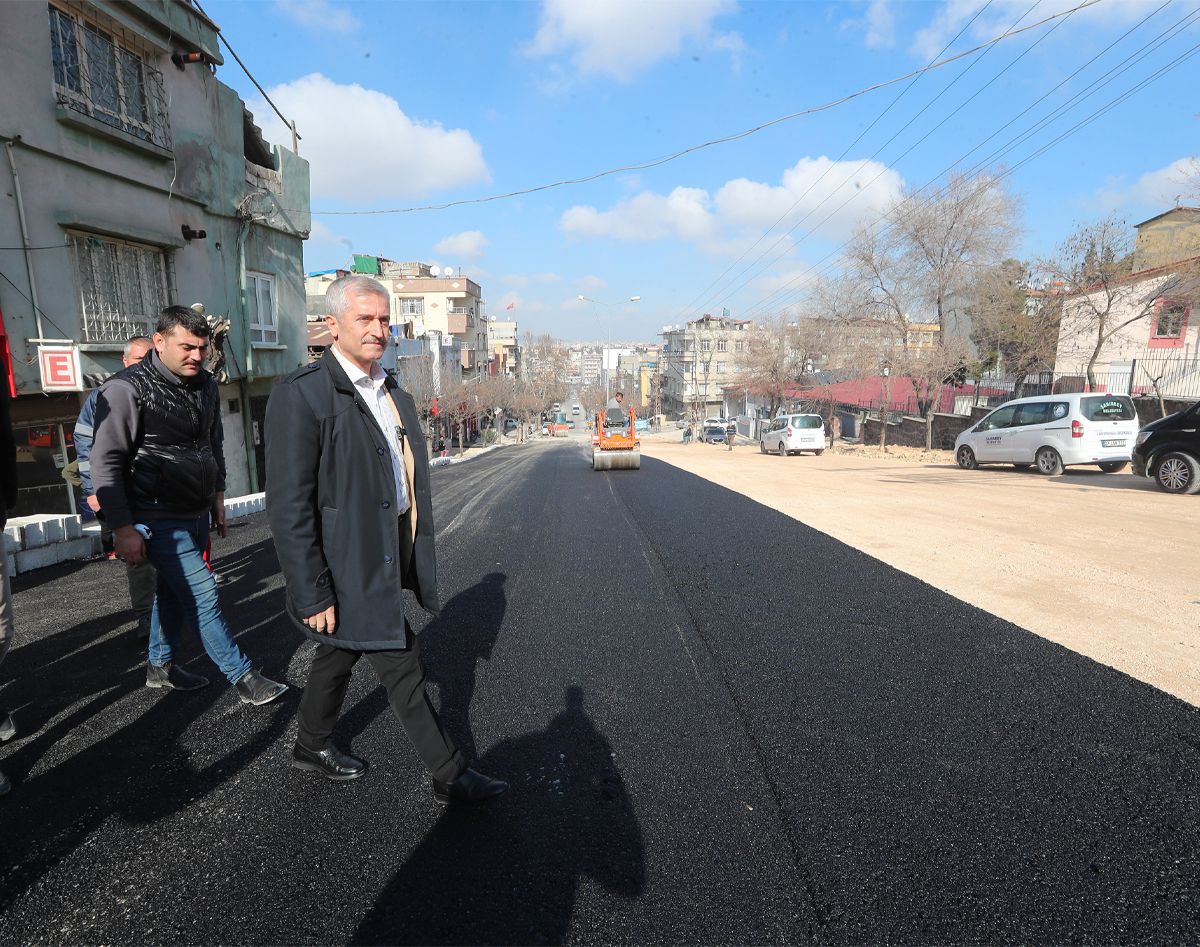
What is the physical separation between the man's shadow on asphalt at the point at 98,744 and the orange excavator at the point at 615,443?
13.1 metres

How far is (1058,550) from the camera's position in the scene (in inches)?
250

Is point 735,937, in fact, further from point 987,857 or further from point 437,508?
point 437,508

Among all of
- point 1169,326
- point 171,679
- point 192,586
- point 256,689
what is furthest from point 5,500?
point 1169,326

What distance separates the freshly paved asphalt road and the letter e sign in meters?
8.23

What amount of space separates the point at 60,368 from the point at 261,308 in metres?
6.94

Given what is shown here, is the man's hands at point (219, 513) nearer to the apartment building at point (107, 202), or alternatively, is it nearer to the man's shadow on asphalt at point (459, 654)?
the man's shadow on asphalt at point (459, 654)

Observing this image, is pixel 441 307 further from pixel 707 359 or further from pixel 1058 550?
pixel 1058 550

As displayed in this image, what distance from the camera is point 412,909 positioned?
203cm

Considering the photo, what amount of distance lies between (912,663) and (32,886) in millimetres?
3916

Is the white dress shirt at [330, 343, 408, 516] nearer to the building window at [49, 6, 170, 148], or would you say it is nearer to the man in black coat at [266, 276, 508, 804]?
the man in black coat at [266, 276, 508, 804]

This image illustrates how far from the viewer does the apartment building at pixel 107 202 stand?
10625 mm

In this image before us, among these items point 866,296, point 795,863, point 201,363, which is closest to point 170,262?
point 201,363

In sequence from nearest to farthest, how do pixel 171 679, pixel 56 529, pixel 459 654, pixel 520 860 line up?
pixel 520 860, pixel 171 679, pixel 459 654, pixel 56 529

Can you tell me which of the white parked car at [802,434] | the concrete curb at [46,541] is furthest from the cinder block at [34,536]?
the white parked car at [802,434]
